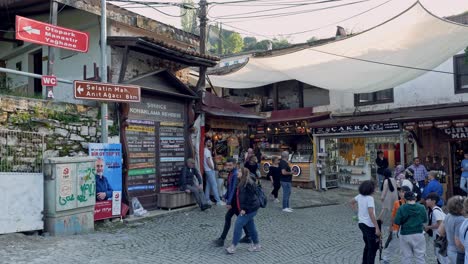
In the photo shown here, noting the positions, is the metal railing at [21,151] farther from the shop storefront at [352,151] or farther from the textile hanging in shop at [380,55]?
the shop storefront at [352,151]

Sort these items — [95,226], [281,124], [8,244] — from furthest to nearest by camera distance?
[281,124], [95,226], [8,244]

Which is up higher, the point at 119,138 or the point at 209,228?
the point at 119,138

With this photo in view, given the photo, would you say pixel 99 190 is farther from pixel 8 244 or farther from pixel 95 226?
pixel 8 244

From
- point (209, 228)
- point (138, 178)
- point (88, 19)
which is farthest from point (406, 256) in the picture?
point (88, 19)

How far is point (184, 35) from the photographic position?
524 inches

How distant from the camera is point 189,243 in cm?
784

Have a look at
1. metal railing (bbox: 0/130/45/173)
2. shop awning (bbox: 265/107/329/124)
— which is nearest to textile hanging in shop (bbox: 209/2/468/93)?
shop awning (bbox: 265/107/329/124)

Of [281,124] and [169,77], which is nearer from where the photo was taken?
[169,77]

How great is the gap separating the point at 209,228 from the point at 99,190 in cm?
252

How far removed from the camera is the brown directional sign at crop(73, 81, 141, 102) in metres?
8.50

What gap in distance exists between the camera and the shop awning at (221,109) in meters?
12.8

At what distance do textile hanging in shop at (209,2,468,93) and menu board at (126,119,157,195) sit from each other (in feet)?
15.9

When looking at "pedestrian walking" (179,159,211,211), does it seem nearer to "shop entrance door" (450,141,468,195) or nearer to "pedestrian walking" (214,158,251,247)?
"pedestrian walking" (214,158,251,247)

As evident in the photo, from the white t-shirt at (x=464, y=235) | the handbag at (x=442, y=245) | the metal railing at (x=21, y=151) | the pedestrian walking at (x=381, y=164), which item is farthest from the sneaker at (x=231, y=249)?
the pedestrian walking at (x=381, y=164)
